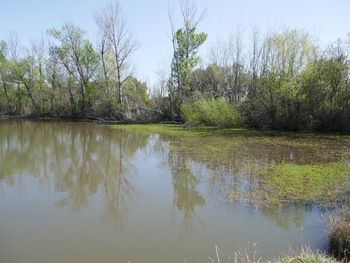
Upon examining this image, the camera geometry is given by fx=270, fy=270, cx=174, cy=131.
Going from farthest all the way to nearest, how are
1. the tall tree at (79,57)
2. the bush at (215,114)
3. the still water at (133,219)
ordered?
the tall tree at (79,57) < the bush at (215,114) < the still water at (133,219)

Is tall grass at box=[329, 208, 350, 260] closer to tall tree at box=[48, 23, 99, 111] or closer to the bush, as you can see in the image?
the bush

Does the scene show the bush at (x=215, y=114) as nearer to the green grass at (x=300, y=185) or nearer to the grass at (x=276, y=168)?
the grass at (x=276, y=168)

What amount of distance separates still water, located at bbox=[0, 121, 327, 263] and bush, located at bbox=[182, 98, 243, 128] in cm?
1133

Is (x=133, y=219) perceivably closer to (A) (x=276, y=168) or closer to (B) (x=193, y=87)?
(A) (x=276, y=168)

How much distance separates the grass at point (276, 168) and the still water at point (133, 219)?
0.51m

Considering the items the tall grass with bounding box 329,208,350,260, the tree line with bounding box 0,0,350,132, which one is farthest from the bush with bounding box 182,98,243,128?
the tall grass with bounding box 329,208,350,260

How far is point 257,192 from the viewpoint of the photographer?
6.39 metres

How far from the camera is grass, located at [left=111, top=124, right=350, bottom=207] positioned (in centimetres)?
614

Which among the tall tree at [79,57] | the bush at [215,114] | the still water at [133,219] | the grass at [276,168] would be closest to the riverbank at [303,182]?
the grass at [276,168]

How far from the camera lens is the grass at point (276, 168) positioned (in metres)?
6.14

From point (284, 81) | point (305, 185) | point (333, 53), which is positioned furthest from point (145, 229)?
point (333, 53)

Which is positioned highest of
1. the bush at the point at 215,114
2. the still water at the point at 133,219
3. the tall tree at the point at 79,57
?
the tall tree at the point at 79,57

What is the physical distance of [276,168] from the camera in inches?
332

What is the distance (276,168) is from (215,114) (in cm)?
1194
